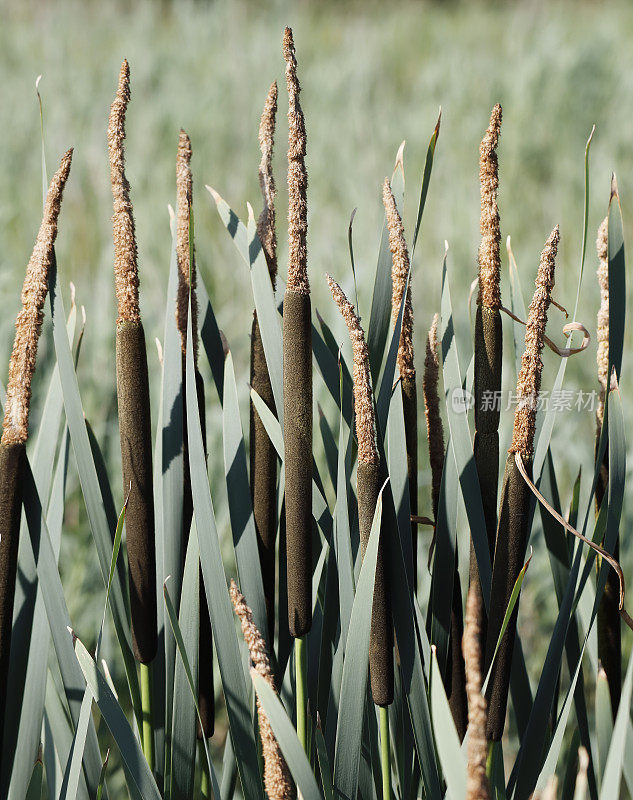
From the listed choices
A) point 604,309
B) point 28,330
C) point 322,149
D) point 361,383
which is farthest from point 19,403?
point 322,149

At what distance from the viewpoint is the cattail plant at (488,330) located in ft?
1.11

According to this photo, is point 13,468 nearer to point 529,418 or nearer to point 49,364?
point 529,418

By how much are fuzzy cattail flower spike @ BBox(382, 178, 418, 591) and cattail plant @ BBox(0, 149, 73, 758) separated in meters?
0.14

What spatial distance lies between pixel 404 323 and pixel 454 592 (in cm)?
14

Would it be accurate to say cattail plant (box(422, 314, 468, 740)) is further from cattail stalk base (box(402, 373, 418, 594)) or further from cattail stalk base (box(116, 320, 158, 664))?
cattail stalk base (box(116, 320, 158, 664))

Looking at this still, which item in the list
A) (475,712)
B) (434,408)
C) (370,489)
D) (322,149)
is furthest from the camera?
(322,149)

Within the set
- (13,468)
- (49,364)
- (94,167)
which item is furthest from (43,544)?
(94,167)

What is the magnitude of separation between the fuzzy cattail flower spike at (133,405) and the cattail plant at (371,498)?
0.09 m

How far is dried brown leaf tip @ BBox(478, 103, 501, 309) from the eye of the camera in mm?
338

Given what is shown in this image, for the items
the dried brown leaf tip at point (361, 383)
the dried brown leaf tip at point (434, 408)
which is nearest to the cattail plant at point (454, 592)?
the dried brown leaf tip at point (434, 408)

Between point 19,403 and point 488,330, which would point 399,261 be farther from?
point 19,403

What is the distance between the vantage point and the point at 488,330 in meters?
0.35

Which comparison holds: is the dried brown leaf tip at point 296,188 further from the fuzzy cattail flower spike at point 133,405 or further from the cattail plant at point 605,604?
the cattail plant at point 605,604

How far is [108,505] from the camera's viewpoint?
399 millimetres
